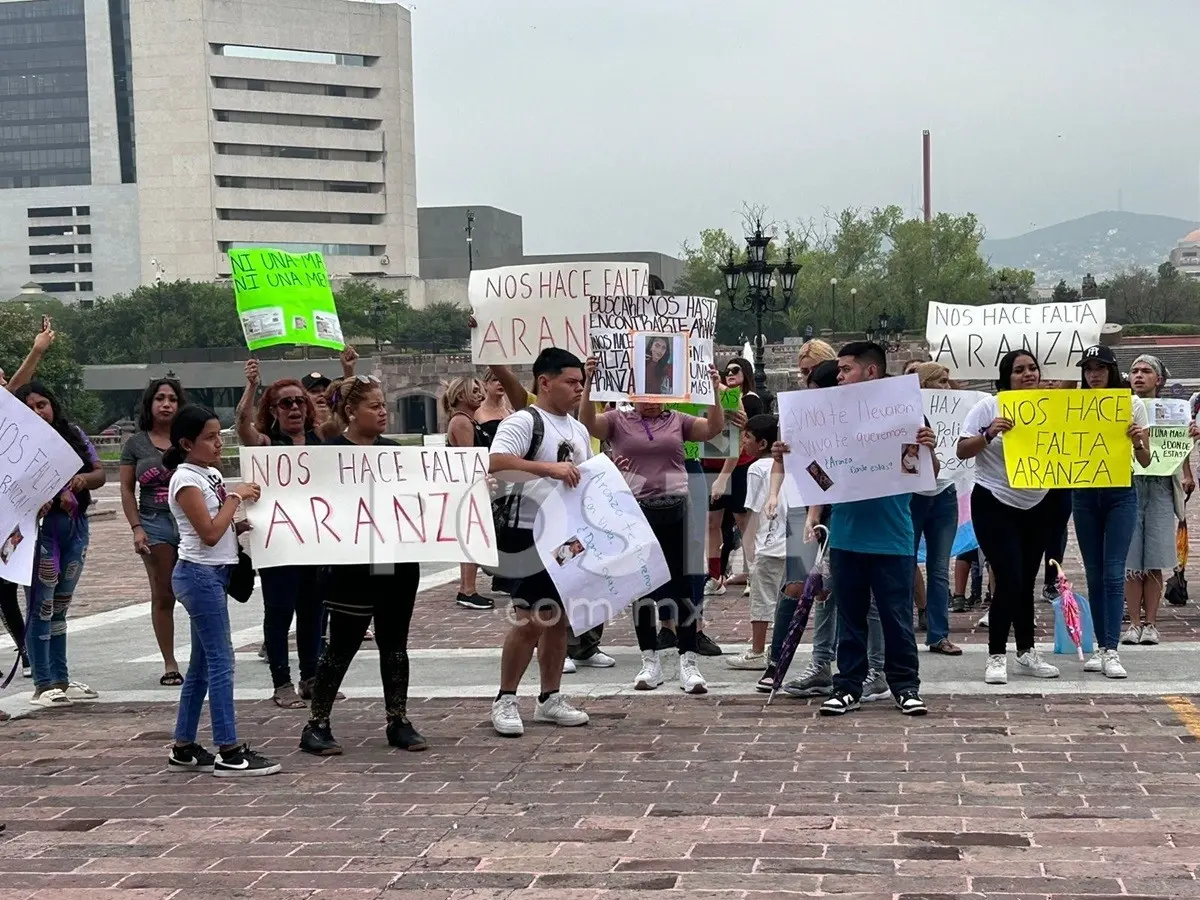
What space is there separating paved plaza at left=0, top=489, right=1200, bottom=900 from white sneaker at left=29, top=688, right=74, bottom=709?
0.08 m

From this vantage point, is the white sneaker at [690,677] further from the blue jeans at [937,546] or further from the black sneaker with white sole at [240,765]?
the black sneaker with white sole at [240,765]

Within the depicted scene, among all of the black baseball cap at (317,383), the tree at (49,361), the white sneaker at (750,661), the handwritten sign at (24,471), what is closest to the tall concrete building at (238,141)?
the tree at (49,361)

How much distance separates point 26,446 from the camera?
23.4ft

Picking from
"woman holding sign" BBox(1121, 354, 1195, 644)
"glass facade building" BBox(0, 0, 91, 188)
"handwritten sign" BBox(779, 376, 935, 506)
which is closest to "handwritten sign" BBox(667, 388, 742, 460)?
"handwritten sign" BBox(779, 376, 935, 506)

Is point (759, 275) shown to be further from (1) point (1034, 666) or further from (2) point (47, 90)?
(2) point (47, 90)

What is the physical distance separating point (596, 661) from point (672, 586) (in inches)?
48.1

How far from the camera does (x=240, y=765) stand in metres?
6.36

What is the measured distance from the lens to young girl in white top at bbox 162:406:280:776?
6246 millimetres

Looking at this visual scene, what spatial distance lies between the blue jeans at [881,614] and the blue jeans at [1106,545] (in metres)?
1.39

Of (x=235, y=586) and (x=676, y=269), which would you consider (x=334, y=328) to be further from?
(x=676, y=269)

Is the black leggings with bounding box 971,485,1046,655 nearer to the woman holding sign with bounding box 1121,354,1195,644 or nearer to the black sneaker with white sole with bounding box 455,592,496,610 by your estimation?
the woman holding sign with bounding box 1121,354,1195,644

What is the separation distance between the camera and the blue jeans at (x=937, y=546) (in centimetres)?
898

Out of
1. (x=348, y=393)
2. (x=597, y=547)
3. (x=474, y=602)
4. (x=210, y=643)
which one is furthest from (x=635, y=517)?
(x=474, y=602)

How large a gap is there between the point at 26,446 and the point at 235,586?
46.9 inches
